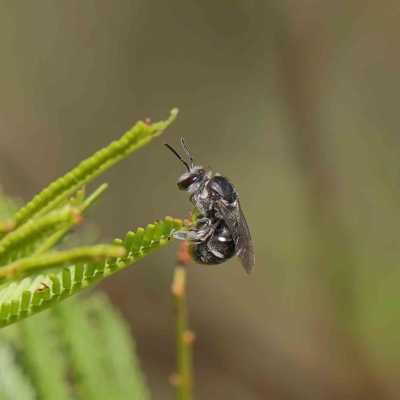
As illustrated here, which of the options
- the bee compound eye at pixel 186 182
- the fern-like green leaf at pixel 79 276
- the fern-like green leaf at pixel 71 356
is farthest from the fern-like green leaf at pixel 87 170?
the bee compound eye at pixel 186 182

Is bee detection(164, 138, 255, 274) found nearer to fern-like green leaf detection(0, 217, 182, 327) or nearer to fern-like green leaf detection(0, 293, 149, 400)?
fern-like green leaf detection(0, 293, 149, 400)

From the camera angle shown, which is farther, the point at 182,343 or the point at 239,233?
the point at 239,233

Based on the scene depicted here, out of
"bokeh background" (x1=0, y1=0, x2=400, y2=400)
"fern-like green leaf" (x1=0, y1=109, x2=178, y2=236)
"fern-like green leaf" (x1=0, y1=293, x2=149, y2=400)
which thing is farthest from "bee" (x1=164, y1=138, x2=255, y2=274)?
"bokeh background" (x1=0, y1=0, x2=400, y2=400)

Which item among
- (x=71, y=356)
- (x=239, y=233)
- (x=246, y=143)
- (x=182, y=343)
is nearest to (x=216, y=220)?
(x=239, y=233)

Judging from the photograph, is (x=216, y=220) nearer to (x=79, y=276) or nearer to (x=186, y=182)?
(x=186, y=182)

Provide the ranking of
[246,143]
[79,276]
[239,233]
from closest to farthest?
[79,276], [239,233], [246,143]

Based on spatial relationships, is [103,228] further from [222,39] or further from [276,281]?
[222,39]

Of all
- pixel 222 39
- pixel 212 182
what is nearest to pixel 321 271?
pixel 222 39
